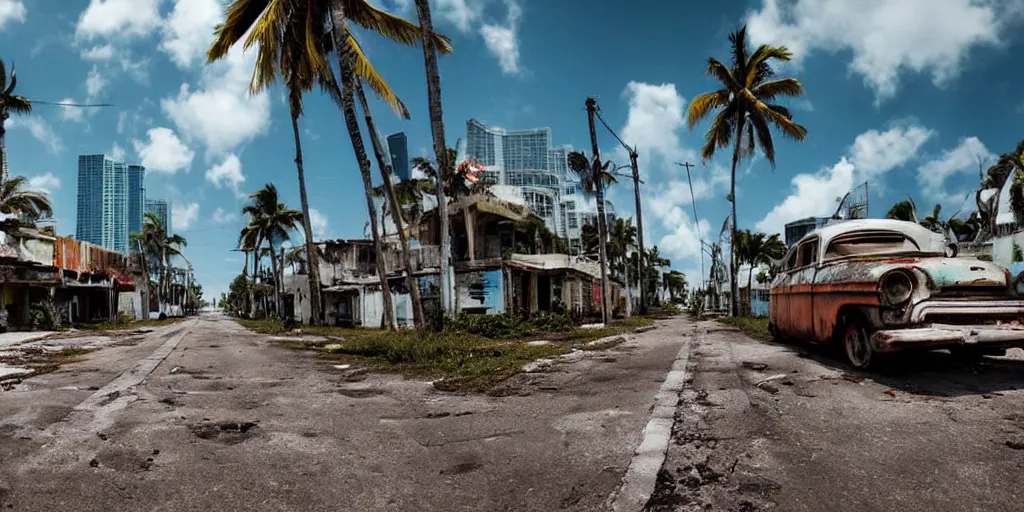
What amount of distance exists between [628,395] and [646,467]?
232 centimetres

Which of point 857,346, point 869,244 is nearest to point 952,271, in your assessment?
point 857,346

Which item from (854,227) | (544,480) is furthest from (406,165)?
(544,480)

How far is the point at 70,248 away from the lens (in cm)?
3158

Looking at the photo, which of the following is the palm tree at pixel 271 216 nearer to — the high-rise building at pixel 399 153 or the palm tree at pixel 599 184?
the high-rise building at pixel 399 153

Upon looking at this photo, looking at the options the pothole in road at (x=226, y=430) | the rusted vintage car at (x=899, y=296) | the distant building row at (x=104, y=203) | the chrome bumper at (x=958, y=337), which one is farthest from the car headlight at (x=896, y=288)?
the distant building row at (x=104, y=203)

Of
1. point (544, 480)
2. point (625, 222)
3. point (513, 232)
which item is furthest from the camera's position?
point (625, 222)

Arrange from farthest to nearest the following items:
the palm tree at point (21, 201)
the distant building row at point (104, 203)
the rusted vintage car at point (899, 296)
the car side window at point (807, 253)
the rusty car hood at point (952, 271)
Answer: the distant building row at point (104, 203), the palm tree at point (21, 201), the car side window at point (807, 253), the rusty car hood at point (952, 271), the rusted vintage car at point (899, 296)

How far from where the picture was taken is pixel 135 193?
75.9 meters

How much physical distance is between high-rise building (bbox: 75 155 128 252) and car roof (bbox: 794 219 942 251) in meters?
81.1

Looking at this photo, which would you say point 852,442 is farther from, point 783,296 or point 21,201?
point 21,201

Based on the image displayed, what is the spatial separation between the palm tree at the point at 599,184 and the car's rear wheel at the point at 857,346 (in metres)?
14.1

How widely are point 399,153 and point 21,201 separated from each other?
21.7 m

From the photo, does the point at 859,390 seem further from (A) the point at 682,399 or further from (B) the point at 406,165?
(B) the point at 406,165

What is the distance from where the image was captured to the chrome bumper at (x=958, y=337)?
17.8 ft
